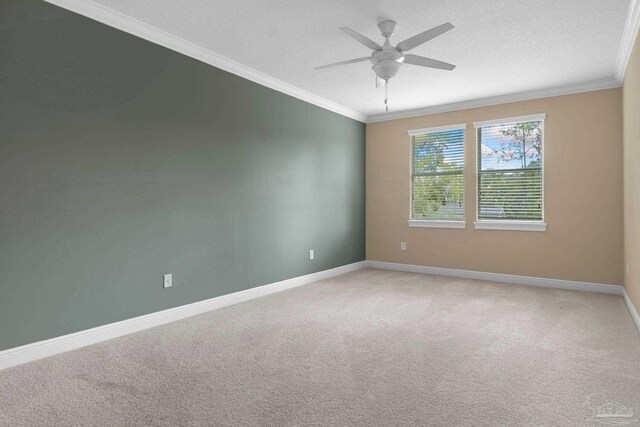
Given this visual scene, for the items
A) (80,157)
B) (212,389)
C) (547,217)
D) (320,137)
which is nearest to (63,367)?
(212,389)

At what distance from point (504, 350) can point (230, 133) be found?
11.0ft

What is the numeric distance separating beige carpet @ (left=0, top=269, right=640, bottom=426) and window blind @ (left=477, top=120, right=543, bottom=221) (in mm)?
1724

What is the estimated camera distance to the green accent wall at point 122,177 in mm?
2561

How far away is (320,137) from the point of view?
218 inches

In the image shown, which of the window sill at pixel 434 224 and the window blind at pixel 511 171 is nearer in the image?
the window blind at pixel 511 171

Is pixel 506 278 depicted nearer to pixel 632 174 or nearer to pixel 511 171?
pixel 511 171

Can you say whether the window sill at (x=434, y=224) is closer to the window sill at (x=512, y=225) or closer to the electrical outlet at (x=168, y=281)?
the window sill at (x=512, y=225)

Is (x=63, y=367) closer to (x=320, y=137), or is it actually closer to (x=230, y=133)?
(x=230, y=133)

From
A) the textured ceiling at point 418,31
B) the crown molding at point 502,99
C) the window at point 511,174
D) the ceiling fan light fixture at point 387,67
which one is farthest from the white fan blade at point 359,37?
the window at point 511,174

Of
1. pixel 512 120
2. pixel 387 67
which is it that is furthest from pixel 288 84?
pixel 512 120

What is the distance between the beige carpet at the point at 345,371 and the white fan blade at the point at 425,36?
236 cm

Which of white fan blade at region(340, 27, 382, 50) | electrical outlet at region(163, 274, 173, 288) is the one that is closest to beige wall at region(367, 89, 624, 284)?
white fan blade at region(340, 27, 382, 50)

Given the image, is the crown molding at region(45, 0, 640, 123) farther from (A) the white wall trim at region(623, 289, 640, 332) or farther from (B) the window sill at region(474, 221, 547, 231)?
(A) the white wall trim at region(623, 289, 640, 332)

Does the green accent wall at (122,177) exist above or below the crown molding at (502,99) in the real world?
below
